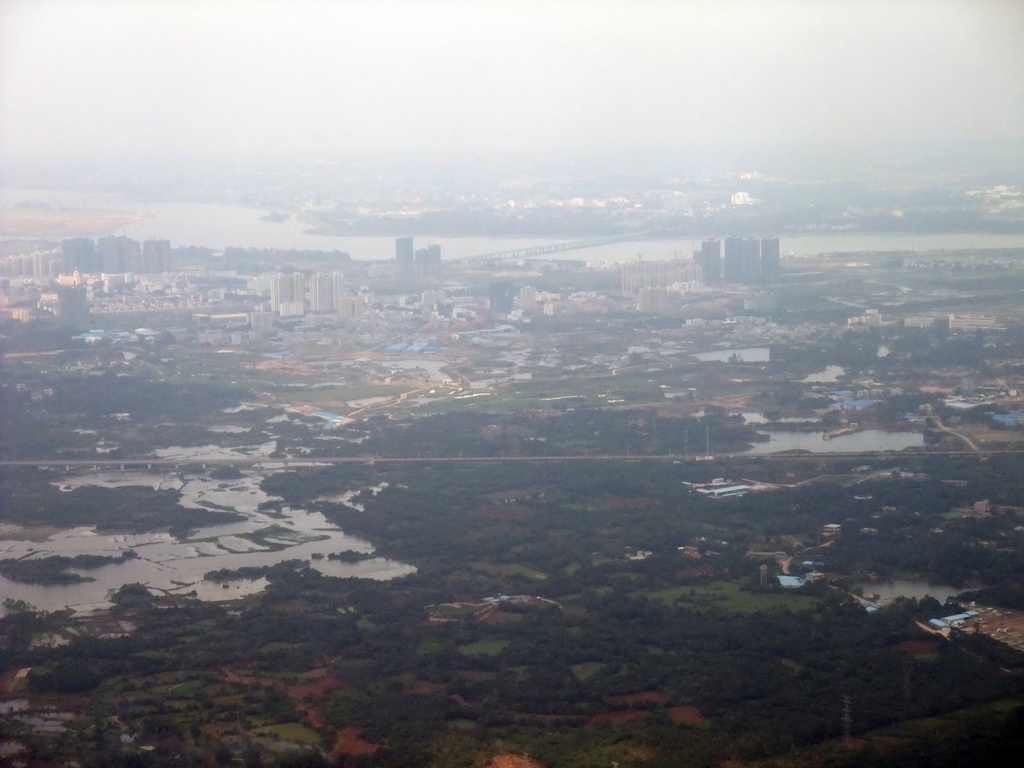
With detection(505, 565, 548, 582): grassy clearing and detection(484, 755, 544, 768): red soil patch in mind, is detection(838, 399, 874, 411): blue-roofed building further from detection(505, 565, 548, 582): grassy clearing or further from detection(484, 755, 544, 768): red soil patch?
detection(484, 755, 544, 768): red soil patch

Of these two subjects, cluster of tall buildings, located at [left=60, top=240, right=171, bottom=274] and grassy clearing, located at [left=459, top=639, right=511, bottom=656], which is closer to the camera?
grassy clearing, located at [left=459, top=639, right=511, bottom=656]

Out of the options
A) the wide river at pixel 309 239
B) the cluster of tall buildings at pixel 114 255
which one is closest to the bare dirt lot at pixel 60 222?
the wide river at pixel 309 239

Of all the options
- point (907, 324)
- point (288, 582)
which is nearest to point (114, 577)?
point (288, 582)

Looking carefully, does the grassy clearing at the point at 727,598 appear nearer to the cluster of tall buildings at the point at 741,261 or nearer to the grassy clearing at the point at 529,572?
the grassy clearing at the point at 529,572

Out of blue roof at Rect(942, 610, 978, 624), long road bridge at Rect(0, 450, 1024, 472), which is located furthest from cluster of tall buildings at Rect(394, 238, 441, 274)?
blue roof at Rect(942, 610, 978, 624)

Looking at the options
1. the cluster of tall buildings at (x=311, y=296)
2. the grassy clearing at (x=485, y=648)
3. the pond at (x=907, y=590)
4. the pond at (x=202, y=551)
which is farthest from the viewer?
the cluster of tall buildings at (x=311, y=296)

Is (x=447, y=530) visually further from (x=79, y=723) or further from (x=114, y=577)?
(x=79, y=723)
